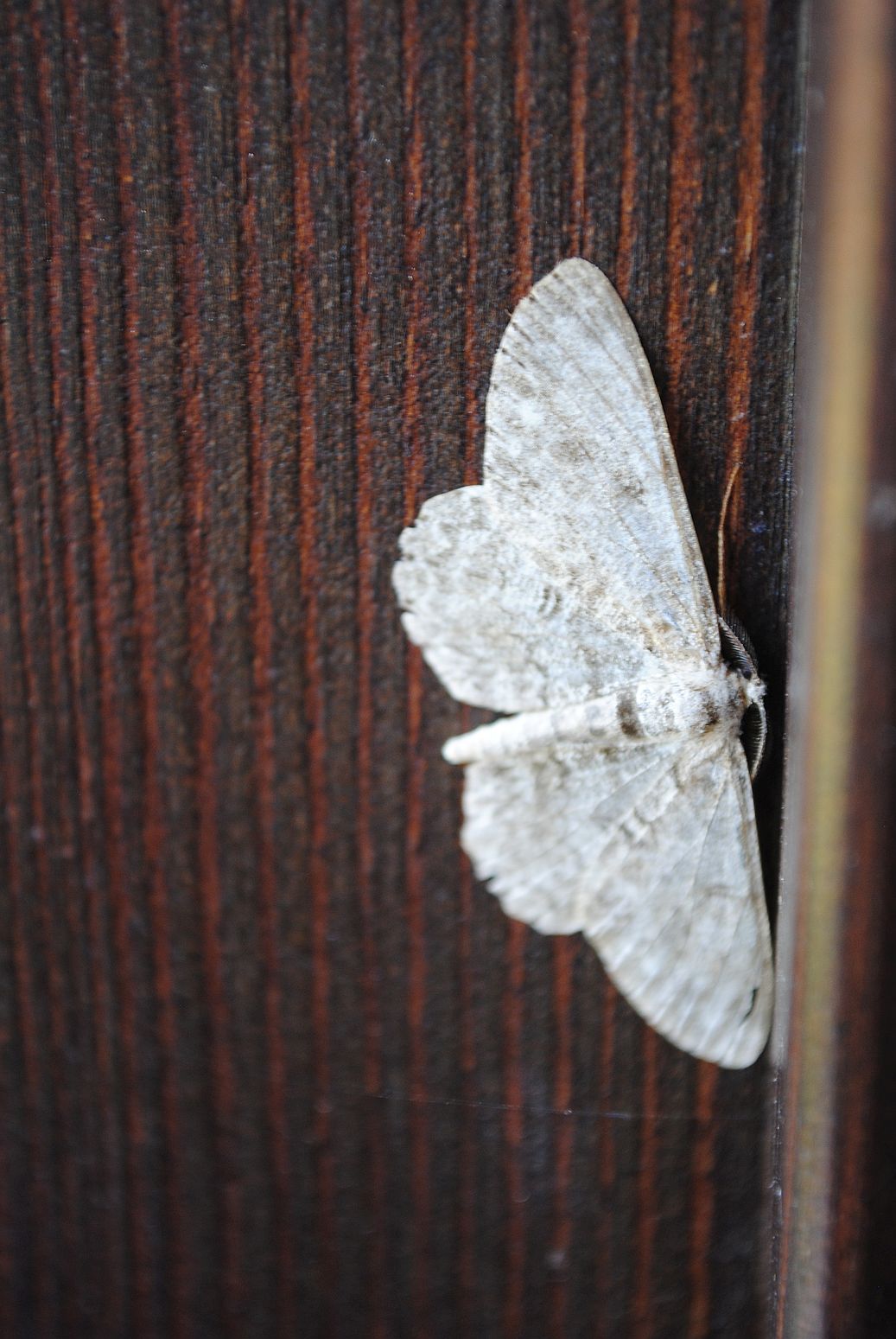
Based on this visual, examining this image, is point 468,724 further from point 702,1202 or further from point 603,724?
point 702,1202

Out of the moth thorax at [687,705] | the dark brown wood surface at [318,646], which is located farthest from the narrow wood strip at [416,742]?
the moth thorax at [687,705]

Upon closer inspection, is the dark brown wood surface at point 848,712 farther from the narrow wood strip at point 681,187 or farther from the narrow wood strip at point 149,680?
the narrow wood strip at point 149,680

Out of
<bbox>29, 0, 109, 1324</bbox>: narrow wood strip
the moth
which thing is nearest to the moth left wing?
the moth

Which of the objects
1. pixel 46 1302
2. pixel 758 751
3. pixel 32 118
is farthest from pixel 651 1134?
pixel 32 118

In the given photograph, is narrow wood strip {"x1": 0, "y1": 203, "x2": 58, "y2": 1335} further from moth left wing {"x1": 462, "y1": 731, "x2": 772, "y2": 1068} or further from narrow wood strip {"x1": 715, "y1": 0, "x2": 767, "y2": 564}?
narrow wood strip {"x1": 715, "y1": 0, "x2": 767, "y2": 564}

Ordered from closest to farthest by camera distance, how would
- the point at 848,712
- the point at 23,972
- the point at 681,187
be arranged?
1. the point at 848,712
2. the point at 681,187
3. the point at 23,972

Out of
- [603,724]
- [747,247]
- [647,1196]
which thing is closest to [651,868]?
[603,724]

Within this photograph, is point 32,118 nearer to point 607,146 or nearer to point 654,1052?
point 607,146

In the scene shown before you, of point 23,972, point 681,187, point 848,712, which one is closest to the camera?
point 848,712
